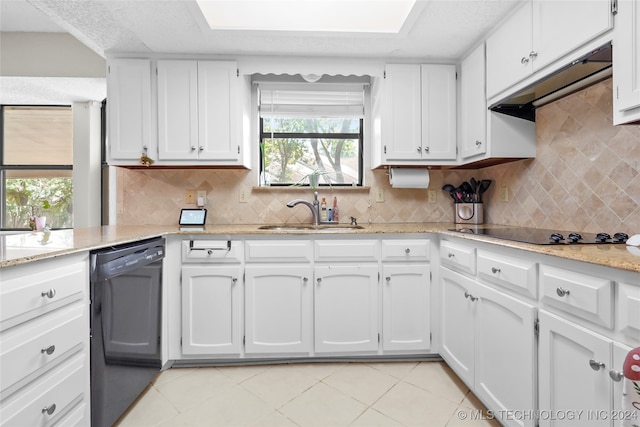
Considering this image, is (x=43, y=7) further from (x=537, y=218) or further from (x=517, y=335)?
(x=537, y=218)

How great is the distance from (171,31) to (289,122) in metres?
1.10

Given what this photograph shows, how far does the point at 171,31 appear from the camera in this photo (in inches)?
79.5

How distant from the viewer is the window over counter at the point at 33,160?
3.51 meters

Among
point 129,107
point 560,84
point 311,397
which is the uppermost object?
point 129,107

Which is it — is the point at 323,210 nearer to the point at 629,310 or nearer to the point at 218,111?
the point at 218,111

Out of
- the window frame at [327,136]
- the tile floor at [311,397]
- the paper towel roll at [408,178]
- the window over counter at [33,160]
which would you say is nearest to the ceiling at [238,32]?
the window frame at [327,136]

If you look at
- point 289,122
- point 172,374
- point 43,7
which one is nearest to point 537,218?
point 289,122

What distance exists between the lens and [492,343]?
145cm

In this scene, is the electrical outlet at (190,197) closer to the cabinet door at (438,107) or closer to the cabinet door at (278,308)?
the cabinet door at (278,308)

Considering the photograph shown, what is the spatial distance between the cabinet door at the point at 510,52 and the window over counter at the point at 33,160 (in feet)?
13.8

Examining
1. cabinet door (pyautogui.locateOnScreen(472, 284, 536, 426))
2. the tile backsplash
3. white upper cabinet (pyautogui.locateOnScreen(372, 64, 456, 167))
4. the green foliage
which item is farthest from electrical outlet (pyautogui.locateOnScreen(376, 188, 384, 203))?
the green foliage

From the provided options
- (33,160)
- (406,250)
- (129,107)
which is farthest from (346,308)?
(33,160)

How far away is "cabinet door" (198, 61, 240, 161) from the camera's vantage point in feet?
7.54

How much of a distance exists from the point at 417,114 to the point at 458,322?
59.3 inches
